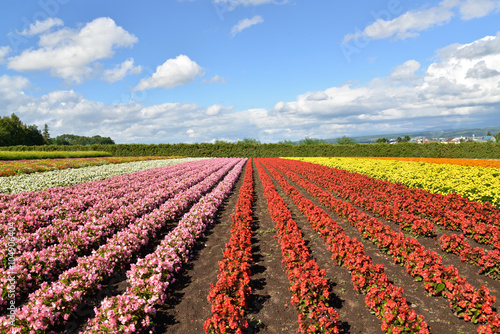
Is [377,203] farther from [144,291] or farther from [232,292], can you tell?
[144,291]

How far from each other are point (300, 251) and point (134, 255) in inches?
197

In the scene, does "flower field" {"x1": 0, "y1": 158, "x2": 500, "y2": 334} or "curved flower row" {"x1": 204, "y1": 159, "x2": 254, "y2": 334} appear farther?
"flower field" {"x1": 0, "y1": 158, "x2": 500, "y2": 334}

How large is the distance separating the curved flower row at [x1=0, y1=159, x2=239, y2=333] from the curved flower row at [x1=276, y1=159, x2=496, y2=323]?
7.59m

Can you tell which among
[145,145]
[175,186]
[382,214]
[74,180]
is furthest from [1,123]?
[382,214]

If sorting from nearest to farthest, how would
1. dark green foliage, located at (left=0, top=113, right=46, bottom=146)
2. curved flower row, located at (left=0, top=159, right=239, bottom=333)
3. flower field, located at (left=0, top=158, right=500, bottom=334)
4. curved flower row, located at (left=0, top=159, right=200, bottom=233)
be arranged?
curved flower row, located at (left=0, top=159, right=239, bottom=333) → flower field, located at (left=0, top=158, right=500, bottom=334) → curved flower row, located at (left=0, top=159, right=200, bottom=233) → dark green foliage, located at (left=0, top=113, right=46, bottom=146)

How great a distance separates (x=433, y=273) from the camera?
5965 millimetres

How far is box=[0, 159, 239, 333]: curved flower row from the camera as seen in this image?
439 centimetres

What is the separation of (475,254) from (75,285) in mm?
10153

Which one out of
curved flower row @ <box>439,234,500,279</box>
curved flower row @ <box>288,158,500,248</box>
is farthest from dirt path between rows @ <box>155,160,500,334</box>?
curved flower row @ <box>288,158,500,248</box>

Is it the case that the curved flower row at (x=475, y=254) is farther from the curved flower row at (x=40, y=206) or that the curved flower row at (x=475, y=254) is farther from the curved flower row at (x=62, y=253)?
the curved flower row at (x=40, y=206)

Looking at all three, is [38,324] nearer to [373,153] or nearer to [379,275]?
[379,275]

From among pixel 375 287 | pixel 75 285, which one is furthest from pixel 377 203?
pixel 75 285

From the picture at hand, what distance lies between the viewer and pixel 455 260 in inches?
300

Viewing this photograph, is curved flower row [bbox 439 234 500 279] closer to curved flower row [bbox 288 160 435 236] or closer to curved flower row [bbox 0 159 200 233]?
curved flower row [bbox 288 160 435 236]
